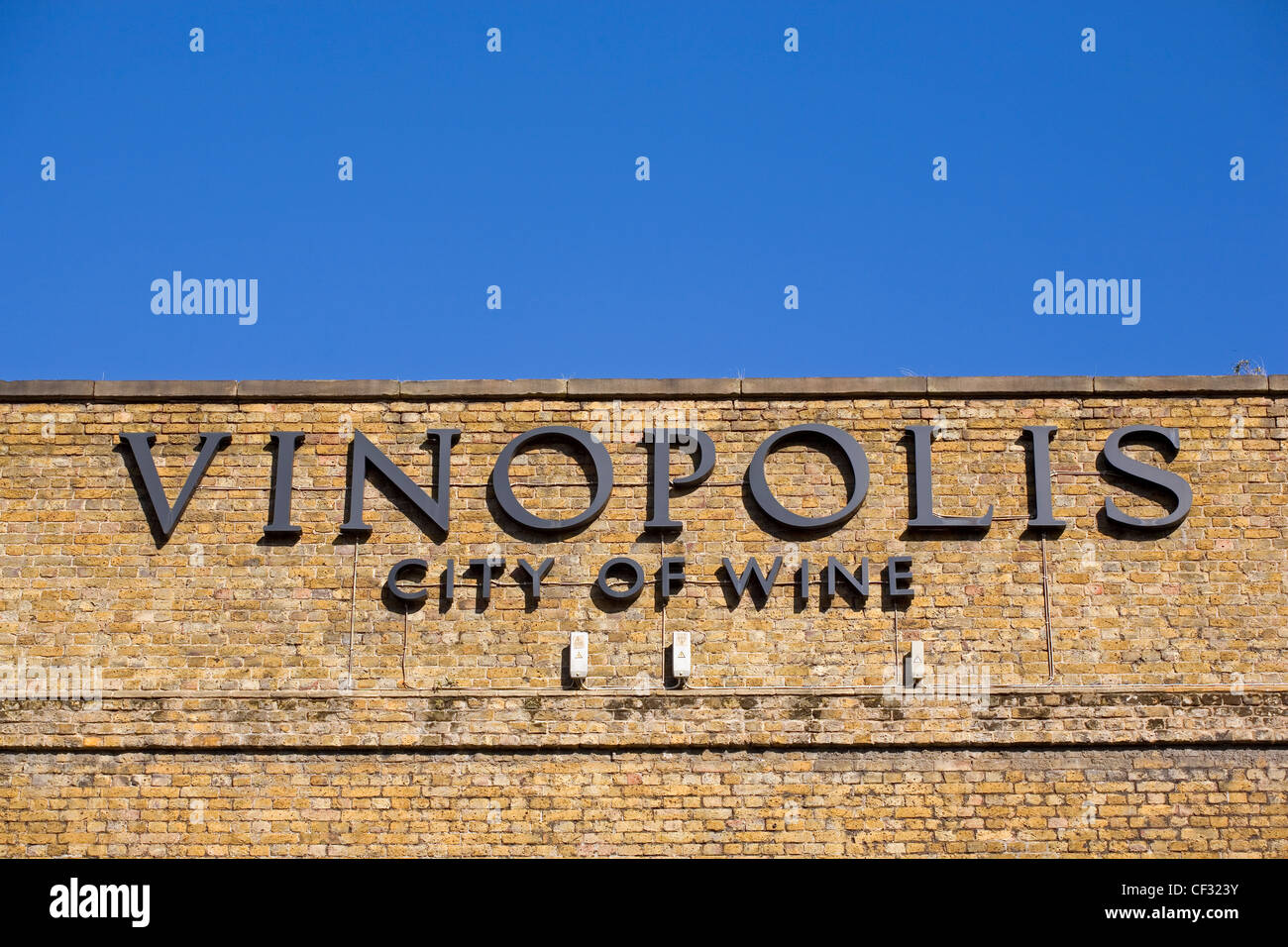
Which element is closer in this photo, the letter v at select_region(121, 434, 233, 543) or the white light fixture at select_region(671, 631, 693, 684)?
the white light fixture at select_region(671, 631, 693, 684)

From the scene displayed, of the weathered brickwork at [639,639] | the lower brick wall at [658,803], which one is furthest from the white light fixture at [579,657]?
the lower brick wall at [658,803]

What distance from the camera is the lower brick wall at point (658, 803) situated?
1396cm

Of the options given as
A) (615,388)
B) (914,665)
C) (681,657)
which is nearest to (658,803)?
(681,657)

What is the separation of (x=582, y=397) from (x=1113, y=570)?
5.52 meters

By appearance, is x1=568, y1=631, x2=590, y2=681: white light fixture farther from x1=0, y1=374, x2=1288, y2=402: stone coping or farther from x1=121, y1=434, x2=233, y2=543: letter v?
x1=121, y1=434, x2=233, y2=543: letter v

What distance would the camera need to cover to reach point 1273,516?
14.7 metres

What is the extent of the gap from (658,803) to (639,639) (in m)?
1.58

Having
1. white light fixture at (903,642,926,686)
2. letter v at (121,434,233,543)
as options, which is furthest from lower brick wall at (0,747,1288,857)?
letter v at (121,434,233,543)

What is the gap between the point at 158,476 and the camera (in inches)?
592

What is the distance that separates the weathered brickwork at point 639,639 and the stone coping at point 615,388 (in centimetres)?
3

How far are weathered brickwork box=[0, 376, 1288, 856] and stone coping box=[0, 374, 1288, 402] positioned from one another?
33 mm

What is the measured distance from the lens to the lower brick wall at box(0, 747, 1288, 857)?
1396 centimetres

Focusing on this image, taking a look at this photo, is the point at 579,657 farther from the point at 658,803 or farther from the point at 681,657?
the point at 658,803
